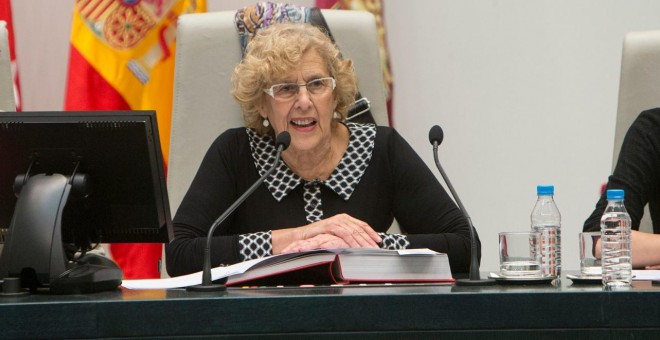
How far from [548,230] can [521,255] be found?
0.08 meters

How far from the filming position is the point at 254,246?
182 centimetres

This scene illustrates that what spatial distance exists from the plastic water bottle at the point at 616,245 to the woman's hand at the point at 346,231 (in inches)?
19.8

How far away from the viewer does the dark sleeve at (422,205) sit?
Result: 1923 millimetres

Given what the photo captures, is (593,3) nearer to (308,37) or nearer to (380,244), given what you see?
(308,37)

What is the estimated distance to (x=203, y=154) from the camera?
7.22ft

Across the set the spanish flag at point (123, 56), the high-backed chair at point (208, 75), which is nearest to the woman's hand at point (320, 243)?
the high-backed chair at point (208, 75)

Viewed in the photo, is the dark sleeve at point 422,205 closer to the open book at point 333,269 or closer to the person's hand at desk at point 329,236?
the person's hand at desk at point 329,236

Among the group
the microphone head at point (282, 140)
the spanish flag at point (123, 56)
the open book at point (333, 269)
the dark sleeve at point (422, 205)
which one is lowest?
the open book at point (333, 269)

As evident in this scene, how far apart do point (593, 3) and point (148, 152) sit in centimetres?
195

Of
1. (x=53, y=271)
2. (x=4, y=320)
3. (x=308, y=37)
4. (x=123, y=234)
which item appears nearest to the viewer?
(x=4, y=320)

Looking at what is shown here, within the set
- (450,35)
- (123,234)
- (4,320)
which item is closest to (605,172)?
(450,35)

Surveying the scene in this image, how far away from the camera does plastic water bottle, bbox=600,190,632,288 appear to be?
1237 mm

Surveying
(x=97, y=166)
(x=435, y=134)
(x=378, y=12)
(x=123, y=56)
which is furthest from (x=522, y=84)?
(x=97, y=166)

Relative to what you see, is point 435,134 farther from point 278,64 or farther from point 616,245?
point 278,64
